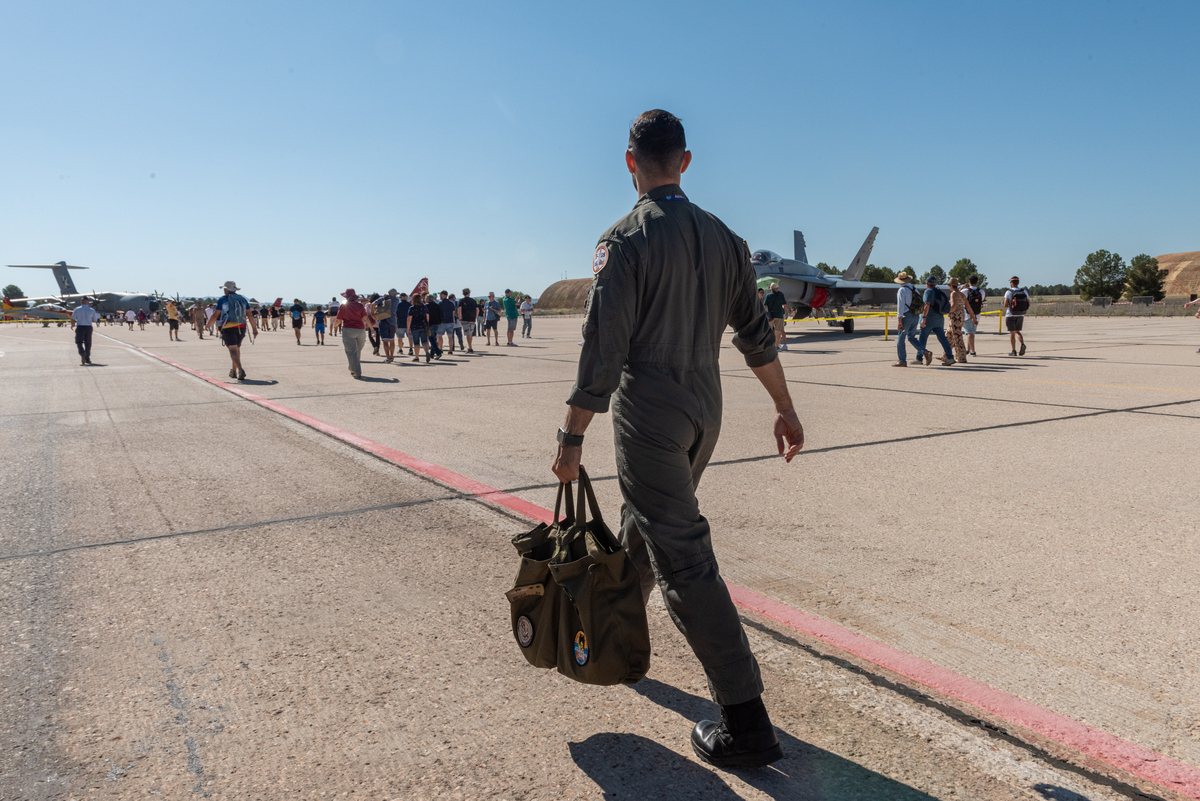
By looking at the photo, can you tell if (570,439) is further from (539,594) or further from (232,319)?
(232,319)

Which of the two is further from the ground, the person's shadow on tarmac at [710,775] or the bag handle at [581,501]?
the bag handle at [581,501]

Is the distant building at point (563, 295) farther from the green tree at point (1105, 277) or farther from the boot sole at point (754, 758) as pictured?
the boot sole at point (754, 758)

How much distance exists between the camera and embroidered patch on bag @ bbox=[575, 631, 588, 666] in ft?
7.41

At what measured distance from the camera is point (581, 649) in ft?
7.49

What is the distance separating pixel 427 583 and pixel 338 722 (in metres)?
1.22

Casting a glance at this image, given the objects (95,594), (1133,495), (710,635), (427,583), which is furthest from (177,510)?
(1133,495)

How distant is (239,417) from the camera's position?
9453 millimetres

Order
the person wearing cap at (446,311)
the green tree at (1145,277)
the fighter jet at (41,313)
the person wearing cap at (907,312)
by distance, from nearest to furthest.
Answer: the person wearing cap at (907,312) < the person wearing cap at (446,311) < the fighter jet at (41,313) < the green tree at (1145,277)

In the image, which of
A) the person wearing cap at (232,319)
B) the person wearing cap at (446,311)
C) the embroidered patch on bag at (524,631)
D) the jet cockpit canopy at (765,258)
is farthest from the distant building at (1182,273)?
the embroidered patch on bag at (524,631)

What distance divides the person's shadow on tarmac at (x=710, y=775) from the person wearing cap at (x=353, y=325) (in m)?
12.5

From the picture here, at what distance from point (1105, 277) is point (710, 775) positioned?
159301 millimetres

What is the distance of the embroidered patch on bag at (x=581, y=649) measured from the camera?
2.26 m

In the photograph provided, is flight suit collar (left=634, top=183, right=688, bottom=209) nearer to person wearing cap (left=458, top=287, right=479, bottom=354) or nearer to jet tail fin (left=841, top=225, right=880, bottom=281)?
person wearing cap (left=458, top=287, right=479, bottom=354)

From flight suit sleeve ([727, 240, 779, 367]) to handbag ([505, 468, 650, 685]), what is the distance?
0.75 metres
